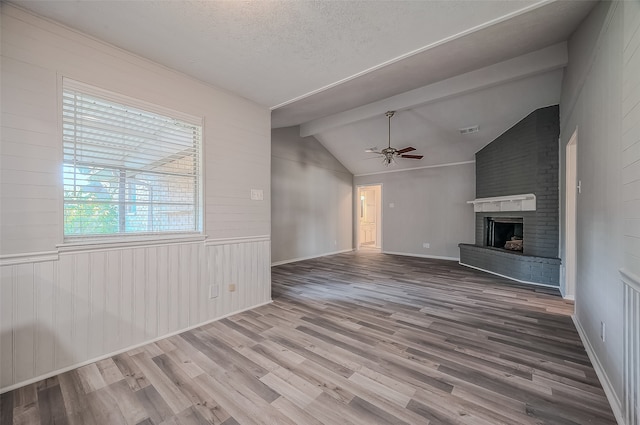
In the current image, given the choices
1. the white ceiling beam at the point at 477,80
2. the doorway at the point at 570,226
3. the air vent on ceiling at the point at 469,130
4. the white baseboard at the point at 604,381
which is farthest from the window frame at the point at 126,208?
the air vent on ceiling at the point at 469,130

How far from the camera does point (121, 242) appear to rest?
7.82ft

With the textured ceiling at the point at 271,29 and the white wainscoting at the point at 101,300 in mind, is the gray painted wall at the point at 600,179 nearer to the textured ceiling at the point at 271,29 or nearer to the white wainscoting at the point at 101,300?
the textured ceiling at the point at 271,29

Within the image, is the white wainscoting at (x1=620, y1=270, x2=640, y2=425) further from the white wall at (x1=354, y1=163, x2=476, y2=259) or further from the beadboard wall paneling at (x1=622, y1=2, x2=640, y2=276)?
the white wall at (x1=354, y1=163, x2=476, y2=259)

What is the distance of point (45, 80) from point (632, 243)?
4.10m

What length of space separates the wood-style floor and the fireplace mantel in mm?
1884

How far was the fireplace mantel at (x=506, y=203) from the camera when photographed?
4.60 m

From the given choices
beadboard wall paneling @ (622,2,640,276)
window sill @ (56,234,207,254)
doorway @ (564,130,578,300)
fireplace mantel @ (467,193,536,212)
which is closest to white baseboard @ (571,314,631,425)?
beadboard wall paneling @ (622,2,640,276)

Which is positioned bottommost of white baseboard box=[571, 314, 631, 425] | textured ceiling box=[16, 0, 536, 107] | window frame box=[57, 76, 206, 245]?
white baseboard box=[571, 314, 631, 425]

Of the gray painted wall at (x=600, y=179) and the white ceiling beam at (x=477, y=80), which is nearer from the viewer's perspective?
Answer: the gray painted wall at (x=600, y=179)

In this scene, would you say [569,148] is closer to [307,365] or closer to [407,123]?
[407,123]

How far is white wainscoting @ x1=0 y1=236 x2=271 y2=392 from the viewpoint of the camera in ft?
6.17

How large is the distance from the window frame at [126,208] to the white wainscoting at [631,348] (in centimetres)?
342

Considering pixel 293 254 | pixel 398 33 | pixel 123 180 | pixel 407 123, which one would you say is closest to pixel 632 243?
pixel 398 33

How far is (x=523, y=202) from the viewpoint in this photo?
4691mm
